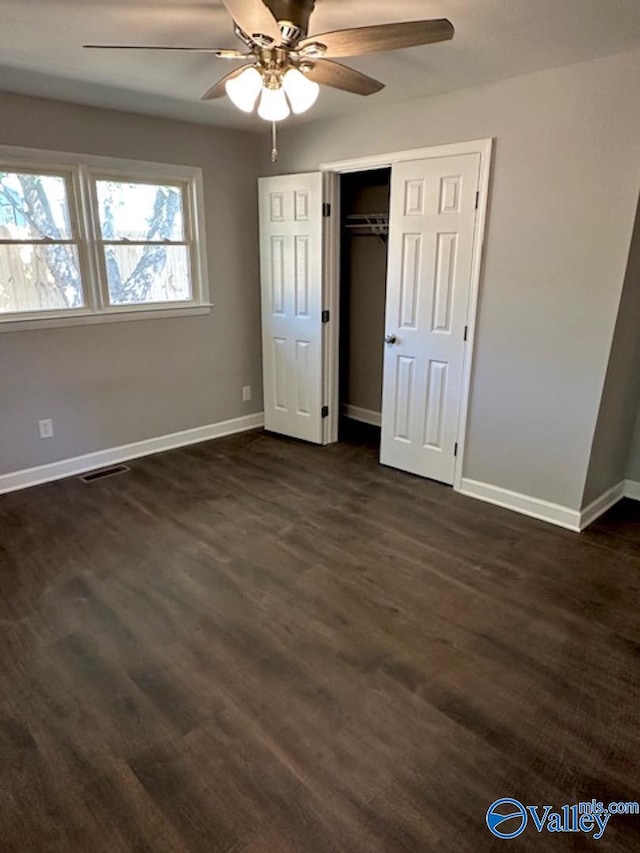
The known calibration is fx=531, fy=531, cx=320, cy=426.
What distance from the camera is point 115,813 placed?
154 cm

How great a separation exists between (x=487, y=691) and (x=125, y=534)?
6.90 feet

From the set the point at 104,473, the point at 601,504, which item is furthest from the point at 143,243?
the point at 601,504

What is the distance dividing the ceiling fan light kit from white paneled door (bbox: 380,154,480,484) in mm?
1178

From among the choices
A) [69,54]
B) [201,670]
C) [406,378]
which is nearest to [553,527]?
[406,378]

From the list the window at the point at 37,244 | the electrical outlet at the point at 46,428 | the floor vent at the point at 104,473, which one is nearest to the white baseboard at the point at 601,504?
the floor vent at the point at 104,473

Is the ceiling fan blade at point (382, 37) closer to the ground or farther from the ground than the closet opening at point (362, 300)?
farther from the ground

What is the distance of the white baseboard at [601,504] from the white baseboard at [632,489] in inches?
0.8

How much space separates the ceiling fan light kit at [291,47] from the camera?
1.75 m

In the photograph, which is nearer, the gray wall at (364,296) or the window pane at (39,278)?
the window pane at (39,278)

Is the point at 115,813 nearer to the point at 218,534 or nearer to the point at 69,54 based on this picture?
the point at 218,534

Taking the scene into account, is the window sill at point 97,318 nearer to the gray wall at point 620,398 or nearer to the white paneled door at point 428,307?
the white paneled door at point 428,307

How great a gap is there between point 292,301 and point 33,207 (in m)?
1.91

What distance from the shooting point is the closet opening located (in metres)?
4.61

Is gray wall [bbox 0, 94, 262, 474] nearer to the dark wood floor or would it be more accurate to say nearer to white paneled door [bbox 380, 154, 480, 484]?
the dark wood floor
